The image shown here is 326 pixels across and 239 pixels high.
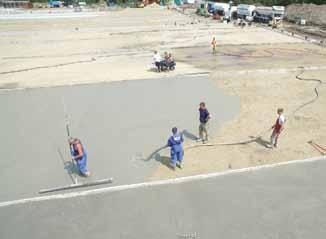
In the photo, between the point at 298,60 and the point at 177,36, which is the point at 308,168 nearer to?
the point at 298,60

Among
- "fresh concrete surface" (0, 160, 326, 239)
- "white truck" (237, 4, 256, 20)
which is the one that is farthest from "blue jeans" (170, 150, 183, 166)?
"white truck" (237, 4, 256, 20)

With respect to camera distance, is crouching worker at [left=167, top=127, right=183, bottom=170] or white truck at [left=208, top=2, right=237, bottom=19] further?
white truck at [left=208, top=2, right=237, bottom=19]

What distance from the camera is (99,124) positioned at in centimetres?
1315

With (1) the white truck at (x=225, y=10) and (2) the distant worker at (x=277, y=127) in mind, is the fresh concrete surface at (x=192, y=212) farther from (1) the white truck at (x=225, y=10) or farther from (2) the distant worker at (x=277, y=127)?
(1) the white truck at (x=225, y=10)

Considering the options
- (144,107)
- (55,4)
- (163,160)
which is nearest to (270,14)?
(144,107)

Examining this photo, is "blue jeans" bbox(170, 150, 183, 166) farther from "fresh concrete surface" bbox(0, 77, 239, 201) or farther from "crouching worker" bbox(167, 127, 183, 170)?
"fresh concrete surface" bbox(0, 77, 239, 201)

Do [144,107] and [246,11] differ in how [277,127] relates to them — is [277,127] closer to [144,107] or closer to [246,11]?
[144,107]

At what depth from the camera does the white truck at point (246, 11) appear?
4762cm

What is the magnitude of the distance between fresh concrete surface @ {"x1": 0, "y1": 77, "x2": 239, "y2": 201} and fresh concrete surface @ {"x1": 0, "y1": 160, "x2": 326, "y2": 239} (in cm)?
100

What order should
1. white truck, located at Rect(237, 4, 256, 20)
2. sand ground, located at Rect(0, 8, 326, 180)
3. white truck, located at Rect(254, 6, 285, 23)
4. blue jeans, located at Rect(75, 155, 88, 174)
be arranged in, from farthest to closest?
white truck, located at Rect(237, 4, 256, 20), white truck, located at Rect(254, 6, 285, 23), sand ground, located at Rect(0, 8, 326, 180), blue jeans, located at Rect(75, 155, 88, 174)

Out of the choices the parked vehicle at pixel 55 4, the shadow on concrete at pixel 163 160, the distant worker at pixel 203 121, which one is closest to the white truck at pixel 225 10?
the distant worker at pixel 203 121

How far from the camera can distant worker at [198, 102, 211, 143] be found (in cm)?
1103

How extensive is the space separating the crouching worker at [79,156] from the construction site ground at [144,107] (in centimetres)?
35

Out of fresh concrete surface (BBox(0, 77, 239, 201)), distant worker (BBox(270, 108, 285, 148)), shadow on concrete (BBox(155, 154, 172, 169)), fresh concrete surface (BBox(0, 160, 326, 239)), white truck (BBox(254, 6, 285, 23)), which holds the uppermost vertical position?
white truck (BBox(254, 6, 285, 23))
